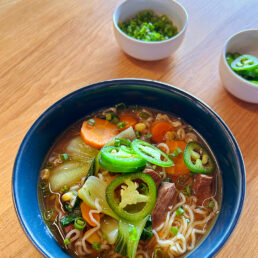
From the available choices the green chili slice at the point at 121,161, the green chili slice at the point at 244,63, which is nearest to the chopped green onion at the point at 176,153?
the green chili slice at the point at 121,161

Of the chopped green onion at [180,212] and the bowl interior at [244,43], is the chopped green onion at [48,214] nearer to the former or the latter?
the chopped green onion at [180,212]

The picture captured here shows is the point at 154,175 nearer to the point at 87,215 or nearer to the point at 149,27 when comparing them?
the point at 87,215

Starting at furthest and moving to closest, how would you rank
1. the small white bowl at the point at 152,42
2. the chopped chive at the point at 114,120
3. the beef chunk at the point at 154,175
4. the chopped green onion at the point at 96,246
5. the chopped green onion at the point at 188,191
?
the small white bowl at the point at 152,42, the chopped chive at the point at 114,120, the chopped green onion at the point at 188,191, the beef chunk at the point at 154,175, the chopped green onion at the point at 96,246

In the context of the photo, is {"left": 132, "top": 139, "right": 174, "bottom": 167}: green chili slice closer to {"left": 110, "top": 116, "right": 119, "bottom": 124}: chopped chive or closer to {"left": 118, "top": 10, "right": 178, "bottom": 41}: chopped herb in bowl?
{"left": 110, "top": 116, "right": 119, "bottom": 124}: chopped chive

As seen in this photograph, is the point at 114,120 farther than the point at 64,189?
Yes

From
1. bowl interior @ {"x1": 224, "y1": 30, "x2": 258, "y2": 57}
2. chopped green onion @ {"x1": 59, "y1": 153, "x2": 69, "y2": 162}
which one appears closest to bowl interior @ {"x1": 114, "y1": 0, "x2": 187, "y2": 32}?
bowl interior @ {"x1": 224, "y1": 30, "x2": 258, "y2": 57}

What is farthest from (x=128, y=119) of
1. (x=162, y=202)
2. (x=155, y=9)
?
(x=155, y=9)

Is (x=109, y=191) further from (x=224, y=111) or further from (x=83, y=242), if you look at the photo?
→ (x=224, y=111)
